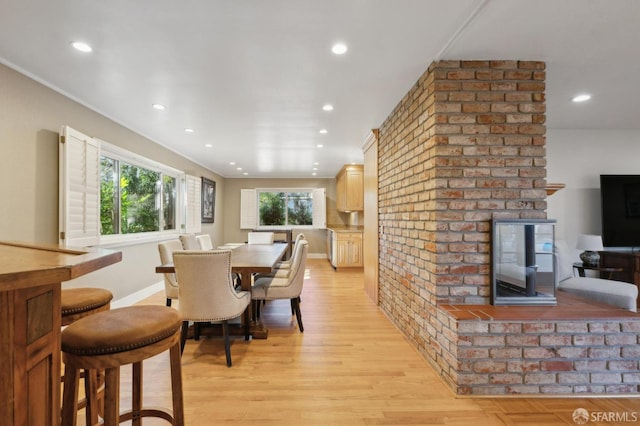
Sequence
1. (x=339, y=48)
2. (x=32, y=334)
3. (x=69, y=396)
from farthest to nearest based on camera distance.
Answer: (x=339, y=48)
(x=69, y=396)
(x=32, y=334)

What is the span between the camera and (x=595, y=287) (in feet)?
9.14

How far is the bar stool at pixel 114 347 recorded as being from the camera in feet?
3.29

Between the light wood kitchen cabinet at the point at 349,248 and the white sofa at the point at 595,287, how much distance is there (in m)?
3.34

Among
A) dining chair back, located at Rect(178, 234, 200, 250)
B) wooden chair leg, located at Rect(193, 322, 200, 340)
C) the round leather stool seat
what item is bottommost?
wooden chair leg, located at Rect(193, 322, 200, 340)

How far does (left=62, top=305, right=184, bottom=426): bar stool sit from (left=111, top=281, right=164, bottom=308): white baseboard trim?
8.35 feet

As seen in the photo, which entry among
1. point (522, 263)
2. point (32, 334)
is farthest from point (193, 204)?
point (522, 263)

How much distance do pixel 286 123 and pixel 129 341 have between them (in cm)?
285

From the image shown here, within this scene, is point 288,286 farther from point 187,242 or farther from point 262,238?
point 262,238

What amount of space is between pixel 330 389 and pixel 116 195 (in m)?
3.53

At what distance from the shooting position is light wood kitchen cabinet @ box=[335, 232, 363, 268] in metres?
5.90

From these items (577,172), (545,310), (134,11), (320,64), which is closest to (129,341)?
(134,11)

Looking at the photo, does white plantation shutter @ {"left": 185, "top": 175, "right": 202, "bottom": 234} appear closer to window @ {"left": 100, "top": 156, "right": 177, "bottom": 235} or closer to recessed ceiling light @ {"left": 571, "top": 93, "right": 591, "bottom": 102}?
window @ {"left": 100, "top": 156, "right": 177, "bottom": 235}

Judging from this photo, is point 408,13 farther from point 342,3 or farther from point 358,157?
point 358,157

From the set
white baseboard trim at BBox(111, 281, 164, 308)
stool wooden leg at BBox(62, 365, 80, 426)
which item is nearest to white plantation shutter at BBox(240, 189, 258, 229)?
white baseboard trim at BBox(111, 281, 164, 308)
